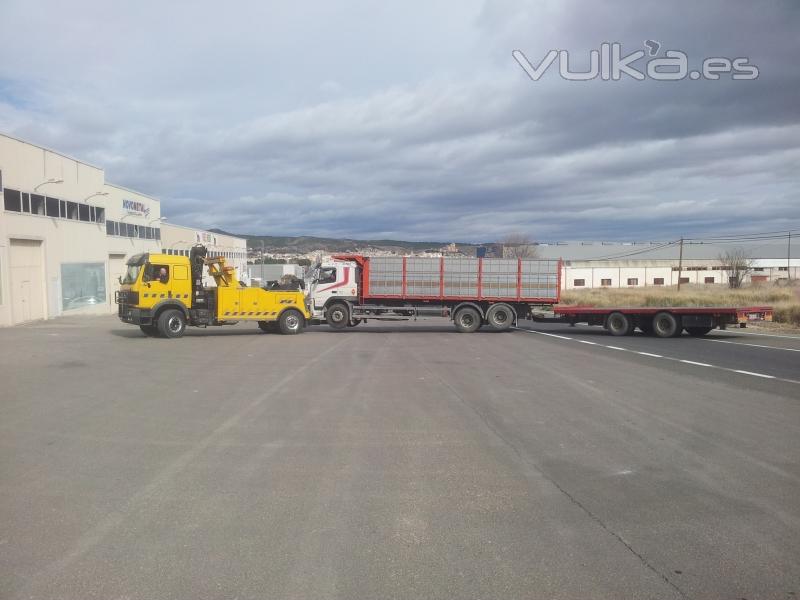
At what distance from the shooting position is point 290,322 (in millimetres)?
23375

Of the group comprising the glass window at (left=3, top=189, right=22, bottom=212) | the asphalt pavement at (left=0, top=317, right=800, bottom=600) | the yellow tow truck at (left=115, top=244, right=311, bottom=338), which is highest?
the glass window at (left=3, top=189, right=22, bottom=212)

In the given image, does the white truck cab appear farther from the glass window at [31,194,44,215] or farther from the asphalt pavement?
the glass window at [31,194,44,215]

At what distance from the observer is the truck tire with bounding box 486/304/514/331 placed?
2420cm

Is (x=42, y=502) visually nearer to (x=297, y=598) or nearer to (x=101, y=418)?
(x=297, y=598)

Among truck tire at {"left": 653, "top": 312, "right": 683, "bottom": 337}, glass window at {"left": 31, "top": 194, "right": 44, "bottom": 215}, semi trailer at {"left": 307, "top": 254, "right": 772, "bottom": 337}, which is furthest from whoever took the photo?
glass window at {"left": 31, "top": 194, "right": 44, "bottom": 215}

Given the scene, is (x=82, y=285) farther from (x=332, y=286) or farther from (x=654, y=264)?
(x=654, y=264)

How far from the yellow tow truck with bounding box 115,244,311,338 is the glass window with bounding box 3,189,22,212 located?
24.9 feet

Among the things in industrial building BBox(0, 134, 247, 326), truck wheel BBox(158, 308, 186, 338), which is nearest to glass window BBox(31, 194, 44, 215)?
industrial building BBox(0, 134, 247, 326)

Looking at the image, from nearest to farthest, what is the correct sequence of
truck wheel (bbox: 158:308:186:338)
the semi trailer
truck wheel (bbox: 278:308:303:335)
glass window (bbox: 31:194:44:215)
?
1. truck wheel (bbox: 158:308:186:338)
2. truck wheel (bbox: 278:308:303:335)
3. the semi trailer
4. glass window (bbox: 31:194:44:215)

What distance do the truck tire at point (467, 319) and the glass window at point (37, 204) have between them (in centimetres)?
1908

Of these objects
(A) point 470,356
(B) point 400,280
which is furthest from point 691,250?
(A) point 470,356

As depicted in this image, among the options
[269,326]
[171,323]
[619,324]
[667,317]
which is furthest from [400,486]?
[269,326]

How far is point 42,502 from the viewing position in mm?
5324

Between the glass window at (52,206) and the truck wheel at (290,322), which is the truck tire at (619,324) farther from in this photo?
the glass window at (52,206)
